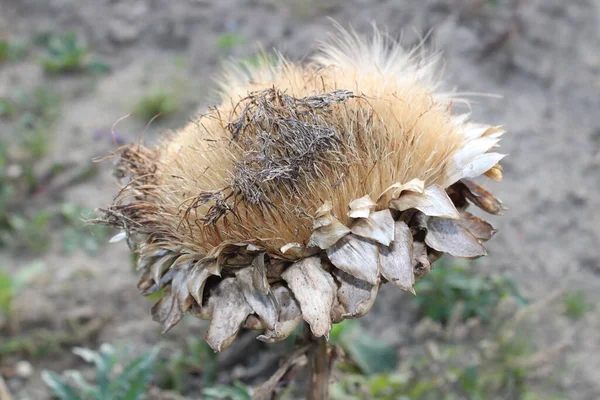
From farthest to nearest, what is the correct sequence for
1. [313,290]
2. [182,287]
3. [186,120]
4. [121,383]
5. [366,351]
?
[186,120] < [366,351] < [121,383] < [182,287] < [313,290]

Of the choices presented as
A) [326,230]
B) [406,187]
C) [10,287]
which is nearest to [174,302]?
[326,230]

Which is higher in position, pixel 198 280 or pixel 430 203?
pixel 198 280

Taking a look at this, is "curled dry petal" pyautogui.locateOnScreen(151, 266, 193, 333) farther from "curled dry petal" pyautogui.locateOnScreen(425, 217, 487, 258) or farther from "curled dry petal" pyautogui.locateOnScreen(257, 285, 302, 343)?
"curled dry petal" pyautogui.locateOnScreen(425, 217, 487, 258)

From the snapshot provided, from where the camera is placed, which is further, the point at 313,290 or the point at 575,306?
the point at 575,306

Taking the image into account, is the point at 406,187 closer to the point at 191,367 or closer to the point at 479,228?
the point at 479,228

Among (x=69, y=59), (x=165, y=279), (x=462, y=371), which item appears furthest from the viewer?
(x=69, y=59)

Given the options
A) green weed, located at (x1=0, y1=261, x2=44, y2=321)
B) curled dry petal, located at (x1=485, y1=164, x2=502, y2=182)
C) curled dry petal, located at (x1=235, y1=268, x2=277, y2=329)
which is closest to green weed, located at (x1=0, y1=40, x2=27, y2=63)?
green weed, located at (x1=0, y1=261, x2=44, y2=321)

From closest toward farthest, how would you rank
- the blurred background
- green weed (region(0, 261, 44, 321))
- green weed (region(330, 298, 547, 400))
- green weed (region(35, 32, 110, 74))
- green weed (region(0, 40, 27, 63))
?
1. green weed (region(330, 298, 547, 400))
2. the blurred background
3. green weed (region(0, 261, 44, 321))
4. green weed (region(35, 32, 110, 74))
5. green weed (region(0, 40, 27, 63))

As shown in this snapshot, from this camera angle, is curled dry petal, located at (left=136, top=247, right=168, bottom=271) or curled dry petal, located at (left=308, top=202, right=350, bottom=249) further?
curled dry petal, located at (left=136, top=247, right=168, bottom=271)
